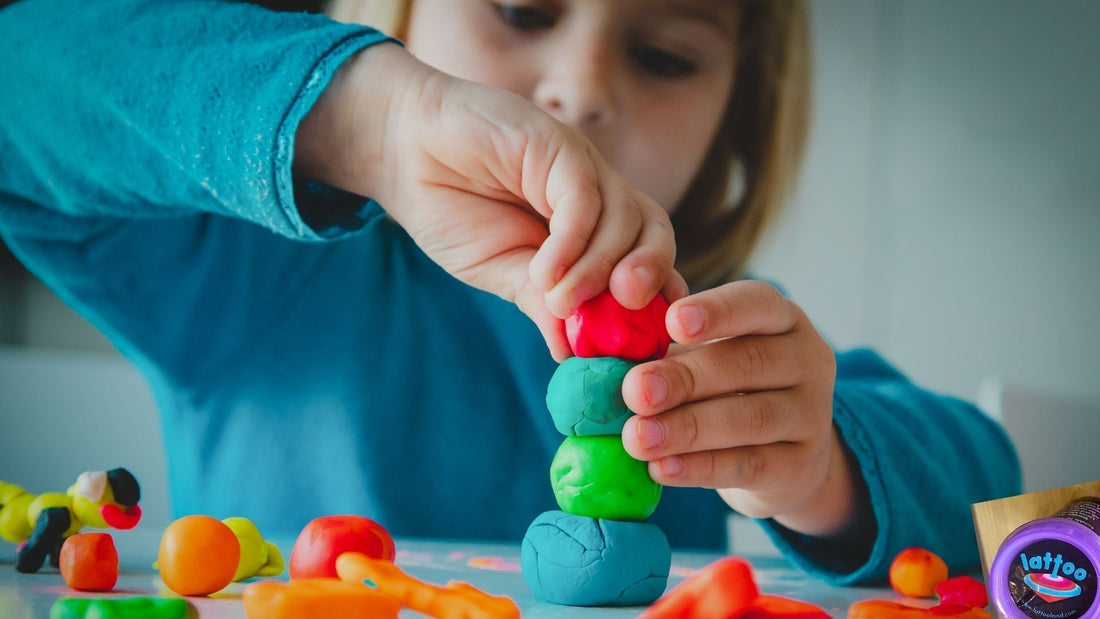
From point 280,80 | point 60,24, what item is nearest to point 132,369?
point 60,24

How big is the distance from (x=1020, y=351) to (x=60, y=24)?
95.5 inches

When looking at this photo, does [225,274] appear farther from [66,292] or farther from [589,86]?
[589,86]

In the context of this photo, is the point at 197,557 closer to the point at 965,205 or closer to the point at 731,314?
the point at 731,314

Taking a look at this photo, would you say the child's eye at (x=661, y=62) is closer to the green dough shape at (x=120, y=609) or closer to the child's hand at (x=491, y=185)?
the child's hand at (x=491, y=185)

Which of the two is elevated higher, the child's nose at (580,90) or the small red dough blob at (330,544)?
the child's nose at (580,90)

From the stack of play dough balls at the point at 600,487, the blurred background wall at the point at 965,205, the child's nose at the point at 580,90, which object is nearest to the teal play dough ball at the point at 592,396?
the stack of play dough balls at the point at 600,487

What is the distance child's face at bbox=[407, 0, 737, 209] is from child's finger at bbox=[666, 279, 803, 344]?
418 millimetres

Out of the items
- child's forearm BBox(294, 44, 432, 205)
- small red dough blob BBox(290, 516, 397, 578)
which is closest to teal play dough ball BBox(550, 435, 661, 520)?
small red dough blob BBox(290, 516, 397, 578)

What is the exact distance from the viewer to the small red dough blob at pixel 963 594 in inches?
23.3

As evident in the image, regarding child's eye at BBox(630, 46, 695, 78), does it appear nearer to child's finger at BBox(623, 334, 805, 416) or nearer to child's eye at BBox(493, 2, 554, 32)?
child's eye at BBox(493, 2, 554, 32)

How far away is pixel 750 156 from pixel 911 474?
24.7 inches

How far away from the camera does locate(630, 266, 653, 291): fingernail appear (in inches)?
19.6

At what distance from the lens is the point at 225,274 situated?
1.06m

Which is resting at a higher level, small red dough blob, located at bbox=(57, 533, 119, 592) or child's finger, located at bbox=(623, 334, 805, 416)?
child's finger, located at bbox=(623, 334, 805, 416)
